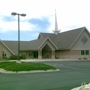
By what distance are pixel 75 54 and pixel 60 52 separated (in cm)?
422

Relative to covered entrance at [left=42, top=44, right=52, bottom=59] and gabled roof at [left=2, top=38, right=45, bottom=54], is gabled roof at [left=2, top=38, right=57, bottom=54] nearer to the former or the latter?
gabled roof at [left=2, top=38, right=45, bottom=54]

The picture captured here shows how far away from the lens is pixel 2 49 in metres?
45.1

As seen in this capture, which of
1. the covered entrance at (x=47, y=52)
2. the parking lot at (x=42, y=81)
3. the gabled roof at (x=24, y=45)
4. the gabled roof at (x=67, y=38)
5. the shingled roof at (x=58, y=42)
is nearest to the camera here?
the parking lot at (x=42, y=81)

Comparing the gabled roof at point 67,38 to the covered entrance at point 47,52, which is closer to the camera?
the gabled roof at point 67,38

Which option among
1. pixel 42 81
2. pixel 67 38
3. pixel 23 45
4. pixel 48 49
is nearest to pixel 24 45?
pixel 23 45

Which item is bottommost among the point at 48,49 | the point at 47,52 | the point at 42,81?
the point at 42,81

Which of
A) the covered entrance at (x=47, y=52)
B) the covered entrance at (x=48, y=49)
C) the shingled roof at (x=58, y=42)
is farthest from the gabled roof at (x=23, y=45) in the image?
the covered entrance at (x=47, y=52)

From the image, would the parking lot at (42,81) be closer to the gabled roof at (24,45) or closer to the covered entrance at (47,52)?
the gabled roof at (24,45)

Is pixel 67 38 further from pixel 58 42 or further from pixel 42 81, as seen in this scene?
pixel 42 81

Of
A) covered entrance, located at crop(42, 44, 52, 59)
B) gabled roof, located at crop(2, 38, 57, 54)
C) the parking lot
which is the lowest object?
the parking lot

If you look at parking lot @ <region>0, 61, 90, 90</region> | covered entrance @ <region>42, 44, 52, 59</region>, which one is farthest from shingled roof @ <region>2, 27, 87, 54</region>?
parking lot @ <region>0, 61, 90, 90</region>

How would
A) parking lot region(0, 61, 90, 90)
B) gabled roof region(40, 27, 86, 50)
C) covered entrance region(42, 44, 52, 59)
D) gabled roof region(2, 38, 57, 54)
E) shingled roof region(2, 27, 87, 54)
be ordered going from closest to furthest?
parking lot region(0, 61, 90, 90) < gabled roof region(2, 38, 57, 54) < shingled roof region(2, 27, 87, 54) < gabled roof region(40, 27, 86, 50) < covered entrance region(42, 44, 52, 59)

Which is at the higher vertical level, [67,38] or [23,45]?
[67,38]

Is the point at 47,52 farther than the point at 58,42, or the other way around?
the point at 58,42
